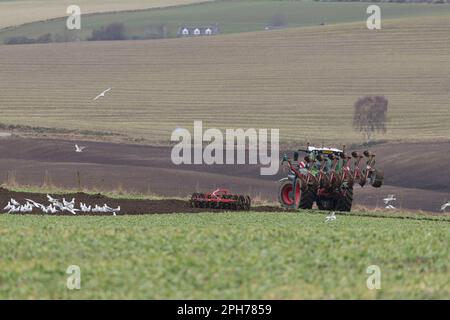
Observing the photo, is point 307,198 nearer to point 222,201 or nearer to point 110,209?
point 222,201

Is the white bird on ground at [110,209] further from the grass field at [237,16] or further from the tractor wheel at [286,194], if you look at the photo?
the grass field at [237,16]

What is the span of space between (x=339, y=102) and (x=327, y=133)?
1179 centimetres

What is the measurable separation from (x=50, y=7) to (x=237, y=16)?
26861 mm

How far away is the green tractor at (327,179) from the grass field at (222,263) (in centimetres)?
1711

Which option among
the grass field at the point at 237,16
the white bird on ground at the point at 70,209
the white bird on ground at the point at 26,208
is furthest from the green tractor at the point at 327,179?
the grass field at the point at 237,16

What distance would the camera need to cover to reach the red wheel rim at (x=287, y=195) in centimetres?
4244

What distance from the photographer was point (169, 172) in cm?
5894

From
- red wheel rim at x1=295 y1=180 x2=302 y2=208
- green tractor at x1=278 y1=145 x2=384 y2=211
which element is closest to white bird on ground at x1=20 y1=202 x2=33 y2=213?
green tractor at x1=278 y1=145 x2=384 y2=211

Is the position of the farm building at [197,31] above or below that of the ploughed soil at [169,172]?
above

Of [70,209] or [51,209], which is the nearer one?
[70,209]

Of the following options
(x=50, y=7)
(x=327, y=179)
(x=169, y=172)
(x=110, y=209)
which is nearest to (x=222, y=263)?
(x=110, y=209)

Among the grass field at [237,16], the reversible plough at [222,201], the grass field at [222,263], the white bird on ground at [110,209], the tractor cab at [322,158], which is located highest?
the grass field at [237,16]

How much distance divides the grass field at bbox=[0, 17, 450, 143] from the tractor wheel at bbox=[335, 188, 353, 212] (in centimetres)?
3317

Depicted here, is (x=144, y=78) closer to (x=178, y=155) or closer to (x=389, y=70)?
(x=389, y=70)
